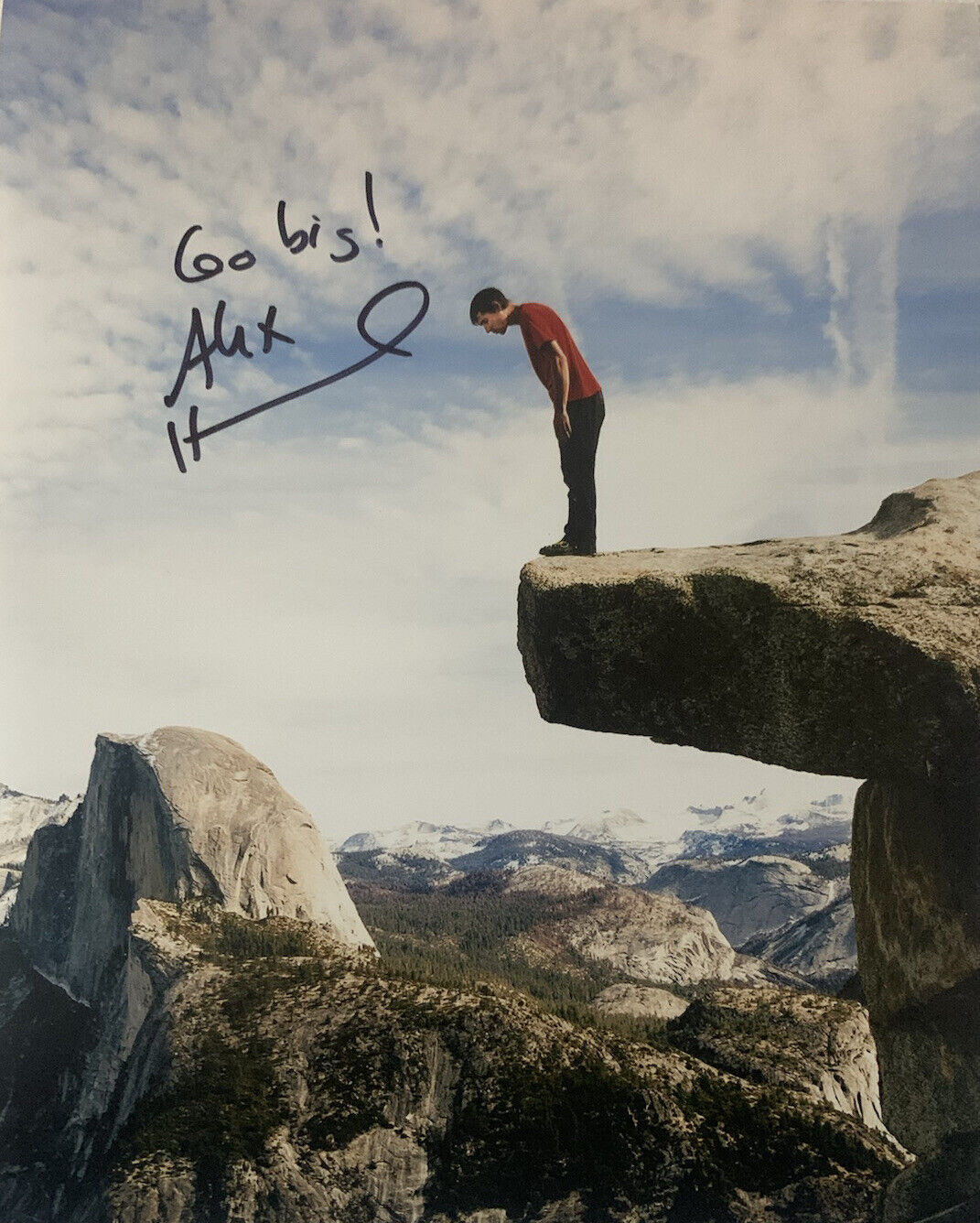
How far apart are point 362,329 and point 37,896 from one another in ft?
529

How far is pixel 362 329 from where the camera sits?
1521cm

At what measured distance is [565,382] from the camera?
48.1 feet

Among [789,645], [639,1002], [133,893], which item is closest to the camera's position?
[789,645]

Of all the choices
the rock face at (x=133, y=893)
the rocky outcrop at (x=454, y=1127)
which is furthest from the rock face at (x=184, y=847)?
the rocky outcrop at (x=454, y=1127)

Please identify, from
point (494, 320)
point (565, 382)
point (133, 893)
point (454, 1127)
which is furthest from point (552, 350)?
point (133, 893)

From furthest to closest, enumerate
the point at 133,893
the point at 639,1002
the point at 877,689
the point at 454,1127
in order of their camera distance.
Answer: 1. the point at 133,893
2. the point at 639,1002
3. the point at 454,1127
4. the point at 877,689

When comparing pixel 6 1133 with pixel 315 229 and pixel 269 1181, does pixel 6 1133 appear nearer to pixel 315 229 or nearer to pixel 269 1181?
pixel 269 1181

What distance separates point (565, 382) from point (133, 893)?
115391mm

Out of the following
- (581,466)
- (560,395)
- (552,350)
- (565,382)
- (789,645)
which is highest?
(552,350)

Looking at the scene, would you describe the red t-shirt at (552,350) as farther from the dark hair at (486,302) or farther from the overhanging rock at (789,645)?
the overhanging rock at (789,645)

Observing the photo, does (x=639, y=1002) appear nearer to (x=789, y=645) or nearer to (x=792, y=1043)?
(x=792, y=1043)

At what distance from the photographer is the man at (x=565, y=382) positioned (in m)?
14.7

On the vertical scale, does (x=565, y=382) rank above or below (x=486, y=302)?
below

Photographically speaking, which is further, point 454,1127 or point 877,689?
point 454,1127
